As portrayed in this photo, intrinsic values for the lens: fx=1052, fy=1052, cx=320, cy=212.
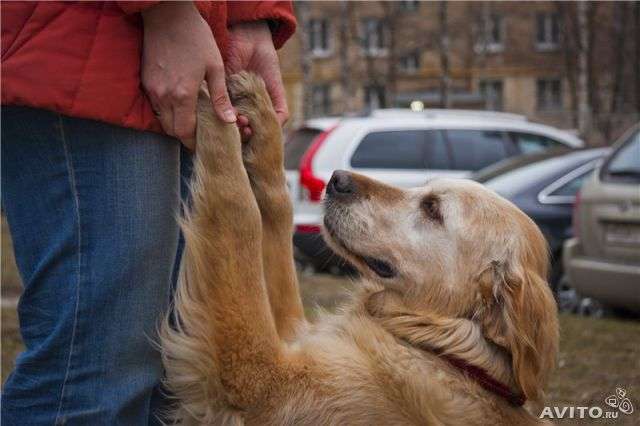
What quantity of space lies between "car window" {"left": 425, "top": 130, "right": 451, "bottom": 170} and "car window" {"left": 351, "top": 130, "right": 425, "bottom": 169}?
0.15m

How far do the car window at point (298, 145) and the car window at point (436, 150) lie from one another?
1.39m

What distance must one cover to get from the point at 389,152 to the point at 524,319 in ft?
31.6

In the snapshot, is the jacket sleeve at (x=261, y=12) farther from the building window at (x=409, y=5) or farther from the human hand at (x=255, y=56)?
the building window at (x=409, y=5)

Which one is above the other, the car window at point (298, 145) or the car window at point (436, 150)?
the car window at point (298, 145)

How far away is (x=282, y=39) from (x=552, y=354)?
3.91 ft

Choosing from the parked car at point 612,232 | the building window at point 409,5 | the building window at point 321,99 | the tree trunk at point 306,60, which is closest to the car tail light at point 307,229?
the parked car at point 612,232

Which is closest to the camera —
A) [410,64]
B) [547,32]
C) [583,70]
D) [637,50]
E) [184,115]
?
[184,115]

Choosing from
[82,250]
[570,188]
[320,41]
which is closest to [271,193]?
[82,250]

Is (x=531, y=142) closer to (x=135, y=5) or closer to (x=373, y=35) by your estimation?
(x=135, y=5)

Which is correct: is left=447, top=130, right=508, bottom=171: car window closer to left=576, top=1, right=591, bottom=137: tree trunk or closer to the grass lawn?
the grass lawn

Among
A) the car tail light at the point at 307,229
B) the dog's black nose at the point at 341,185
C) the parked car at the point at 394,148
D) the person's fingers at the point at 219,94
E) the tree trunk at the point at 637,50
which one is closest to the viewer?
the person's fingers at the point at 219,94

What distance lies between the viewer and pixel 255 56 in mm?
2859

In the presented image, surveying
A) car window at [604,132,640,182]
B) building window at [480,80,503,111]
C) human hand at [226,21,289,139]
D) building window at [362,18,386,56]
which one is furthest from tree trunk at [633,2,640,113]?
human hand at [226,21,289,139]

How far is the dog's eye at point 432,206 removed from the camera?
3592mm
